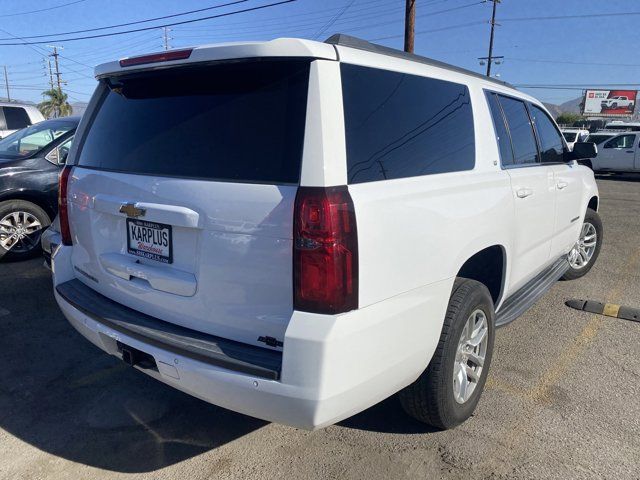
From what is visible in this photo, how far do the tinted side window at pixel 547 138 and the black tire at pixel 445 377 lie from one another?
6.76ft

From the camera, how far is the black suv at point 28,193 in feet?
19.8

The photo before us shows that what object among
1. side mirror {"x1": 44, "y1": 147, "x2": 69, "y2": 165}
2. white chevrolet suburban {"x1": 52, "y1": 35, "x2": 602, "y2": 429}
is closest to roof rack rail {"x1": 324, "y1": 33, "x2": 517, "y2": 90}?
white chevrolet suburban {"x1": 52, "y1": 35, "x2": 602, "y2": 429}

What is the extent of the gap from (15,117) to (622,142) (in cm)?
1951

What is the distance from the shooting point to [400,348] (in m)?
2.27

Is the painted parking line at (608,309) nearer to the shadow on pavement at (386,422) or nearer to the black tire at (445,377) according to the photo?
the black tire at (445,377)

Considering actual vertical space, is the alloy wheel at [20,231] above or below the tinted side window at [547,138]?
below

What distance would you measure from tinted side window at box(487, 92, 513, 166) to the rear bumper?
4.55 feet

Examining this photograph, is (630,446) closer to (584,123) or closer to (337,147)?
(337,147)

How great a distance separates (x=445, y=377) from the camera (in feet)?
8.61

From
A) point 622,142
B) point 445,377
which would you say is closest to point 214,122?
point 445,377

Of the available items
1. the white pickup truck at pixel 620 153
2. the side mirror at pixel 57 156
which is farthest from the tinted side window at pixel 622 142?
the side mirror at pixel 57 156

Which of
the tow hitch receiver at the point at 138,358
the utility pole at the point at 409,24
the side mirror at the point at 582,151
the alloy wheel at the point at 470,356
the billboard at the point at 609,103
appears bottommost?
the alloy wheel at the point at 470,356

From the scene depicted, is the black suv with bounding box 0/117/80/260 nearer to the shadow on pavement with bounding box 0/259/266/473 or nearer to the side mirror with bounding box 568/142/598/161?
the shadow on pavement with bounding box 0/259/266/473

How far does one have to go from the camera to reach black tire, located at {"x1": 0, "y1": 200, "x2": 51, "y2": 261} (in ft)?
19.9
